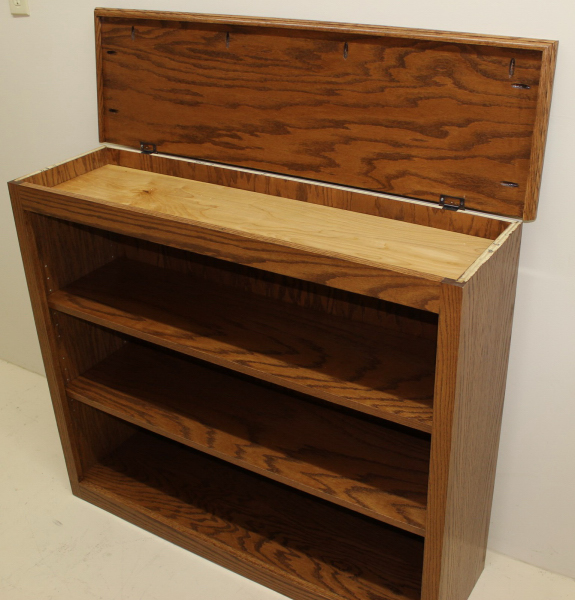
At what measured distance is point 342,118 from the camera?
1492 mm

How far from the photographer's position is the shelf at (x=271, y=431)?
4.99ft

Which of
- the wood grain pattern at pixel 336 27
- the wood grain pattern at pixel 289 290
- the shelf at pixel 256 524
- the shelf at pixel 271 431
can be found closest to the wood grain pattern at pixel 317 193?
the wood grain pattern at pixel 289 290

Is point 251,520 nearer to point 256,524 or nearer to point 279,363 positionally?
point 256,524

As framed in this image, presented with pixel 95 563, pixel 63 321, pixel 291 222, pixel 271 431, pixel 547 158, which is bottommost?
pixel 95 563

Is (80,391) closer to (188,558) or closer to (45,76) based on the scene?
(188,558)

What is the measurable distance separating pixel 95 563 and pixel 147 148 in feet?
3.37

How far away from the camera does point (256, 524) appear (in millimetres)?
1827

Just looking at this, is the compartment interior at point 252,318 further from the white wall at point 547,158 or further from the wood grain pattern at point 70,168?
the white wall at point 547,158

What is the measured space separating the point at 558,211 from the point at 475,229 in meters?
0.16

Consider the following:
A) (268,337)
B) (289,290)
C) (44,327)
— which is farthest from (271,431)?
(44,327)

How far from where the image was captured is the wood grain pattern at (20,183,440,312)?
1209 mm

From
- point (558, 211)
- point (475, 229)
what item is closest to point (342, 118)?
point (475, 229)

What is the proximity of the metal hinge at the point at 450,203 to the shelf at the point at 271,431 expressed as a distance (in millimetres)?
553

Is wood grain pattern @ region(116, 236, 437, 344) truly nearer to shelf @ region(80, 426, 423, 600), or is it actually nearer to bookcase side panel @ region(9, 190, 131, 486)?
bookcase side panel @ region(9, 190, 131, 486)
